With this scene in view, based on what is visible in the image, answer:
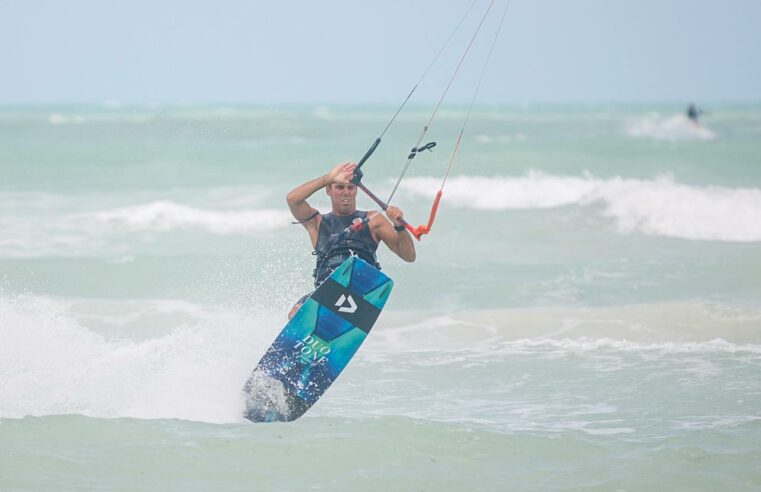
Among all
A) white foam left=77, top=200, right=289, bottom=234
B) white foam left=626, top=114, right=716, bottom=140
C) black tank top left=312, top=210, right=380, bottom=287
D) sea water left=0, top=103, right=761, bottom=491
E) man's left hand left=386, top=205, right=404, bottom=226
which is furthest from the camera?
white foam left=626, top=114, right=716, bottom=140

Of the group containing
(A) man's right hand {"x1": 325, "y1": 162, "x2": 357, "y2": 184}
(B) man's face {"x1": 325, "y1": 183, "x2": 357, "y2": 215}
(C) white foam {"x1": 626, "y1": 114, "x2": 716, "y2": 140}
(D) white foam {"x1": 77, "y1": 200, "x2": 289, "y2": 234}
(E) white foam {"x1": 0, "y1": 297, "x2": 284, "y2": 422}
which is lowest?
(E) white foam {"x1": 0, "y1": 297, "x2": 284, "y2": 422}

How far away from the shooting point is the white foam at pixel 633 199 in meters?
18.2

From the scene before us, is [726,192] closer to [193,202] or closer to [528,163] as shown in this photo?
[528,163]

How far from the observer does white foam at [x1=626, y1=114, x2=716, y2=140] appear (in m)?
41.8

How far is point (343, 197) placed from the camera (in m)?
7.22

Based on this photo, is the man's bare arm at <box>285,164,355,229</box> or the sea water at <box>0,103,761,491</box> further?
Result: the man's bare arm at <box>285,164,355,229</box>

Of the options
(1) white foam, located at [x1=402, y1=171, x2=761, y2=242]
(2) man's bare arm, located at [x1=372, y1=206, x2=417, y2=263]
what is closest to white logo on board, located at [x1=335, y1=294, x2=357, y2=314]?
(2) man's bare arm, located at [x1=372, y1=206, x2=417, y2=263]

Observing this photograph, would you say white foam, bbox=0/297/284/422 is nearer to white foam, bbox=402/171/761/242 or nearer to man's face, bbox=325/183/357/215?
man's face, bbox=325/183/357/215

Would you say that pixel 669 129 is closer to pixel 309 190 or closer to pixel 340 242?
pixel 340 242

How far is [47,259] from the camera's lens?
1510 centimetres

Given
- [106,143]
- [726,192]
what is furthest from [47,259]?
[106,143]

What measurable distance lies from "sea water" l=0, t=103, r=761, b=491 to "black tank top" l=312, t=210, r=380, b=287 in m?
1.06

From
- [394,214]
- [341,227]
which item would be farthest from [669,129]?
[394,214]

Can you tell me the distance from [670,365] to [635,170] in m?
17.2
